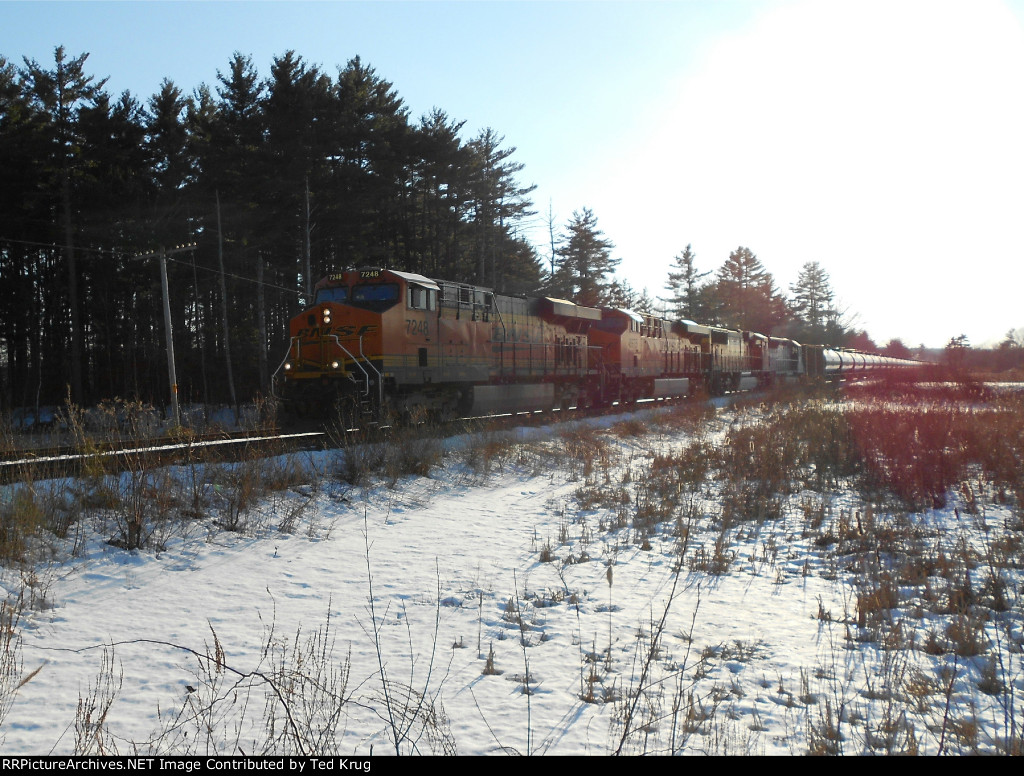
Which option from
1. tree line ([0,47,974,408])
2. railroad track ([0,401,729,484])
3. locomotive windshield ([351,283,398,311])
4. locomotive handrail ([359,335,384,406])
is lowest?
railroad track ([0,401,729,484])

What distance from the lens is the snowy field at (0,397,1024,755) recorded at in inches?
130

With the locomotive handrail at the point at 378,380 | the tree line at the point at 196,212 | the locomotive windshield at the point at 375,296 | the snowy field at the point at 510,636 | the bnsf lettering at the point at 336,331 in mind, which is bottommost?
the snowy field at the point at 510,636

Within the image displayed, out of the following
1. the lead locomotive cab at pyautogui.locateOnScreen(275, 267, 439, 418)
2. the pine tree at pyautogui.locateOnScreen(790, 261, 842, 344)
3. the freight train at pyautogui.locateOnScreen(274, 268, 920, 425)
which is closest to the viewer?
the lead locomotive cab at pyautogui.locateOnScreen(275, 267, 439, 418)

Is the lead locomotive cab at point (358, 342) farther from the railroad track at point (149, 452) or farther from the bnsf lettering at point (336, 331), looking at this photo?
the railroad track at point (149, 452)

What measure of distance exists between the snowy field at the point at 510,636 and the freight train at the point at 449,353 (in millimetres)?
5026

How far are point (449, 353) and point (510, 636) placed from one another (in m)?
10.9

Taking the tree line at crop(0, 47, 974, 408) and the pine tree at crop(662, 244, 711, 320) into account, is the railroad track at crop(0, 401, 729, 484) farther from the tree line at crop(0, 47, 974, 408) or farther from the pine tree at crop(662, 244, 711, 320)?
the pine tree at crop(662, 244, 711, 320)

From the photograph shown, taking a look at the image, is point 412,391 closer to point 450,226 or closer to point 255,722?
point 255,722

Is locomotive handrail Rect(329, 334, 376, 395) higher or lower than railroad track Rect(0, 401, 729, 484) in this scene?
higher

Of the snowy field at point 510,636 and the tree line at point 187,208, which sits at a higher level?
the tree line at point 187,208

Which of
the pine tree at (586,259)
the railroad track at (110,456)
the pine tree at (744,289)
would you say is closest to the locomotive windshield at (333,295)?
the railroad track at (110,456)

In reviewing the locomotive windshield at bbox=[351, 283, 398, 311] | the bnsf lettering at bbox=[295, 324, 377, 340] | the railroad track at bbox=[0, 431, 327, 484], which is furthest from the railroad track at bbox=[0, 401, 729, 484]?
the locomotive windshield at bbox=[351, 283, 398, 311]

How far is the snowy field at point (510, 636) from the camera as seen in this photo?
330 cm

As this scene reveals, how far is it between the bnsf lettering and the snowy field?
526cm
